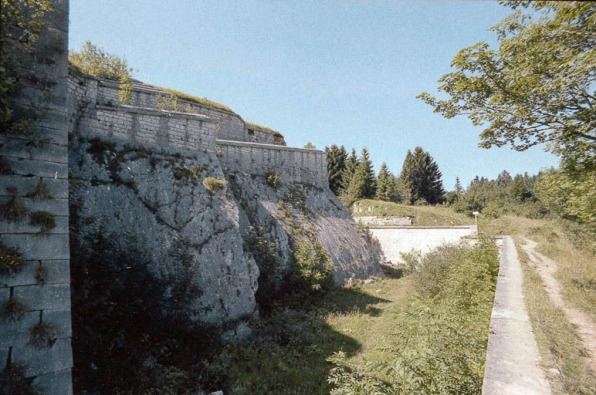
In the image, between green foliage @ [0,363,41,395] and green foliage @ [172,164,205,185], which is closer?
green foliage @ [0,363,41,395]

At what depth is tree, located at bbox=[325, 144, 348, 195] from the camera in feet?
152

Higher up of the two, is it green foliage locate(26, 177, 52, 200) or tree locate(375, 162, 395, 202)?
tree locate(375, 162, 395, 202)

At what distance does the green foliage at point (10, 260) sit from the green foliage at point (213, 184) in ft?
29.9

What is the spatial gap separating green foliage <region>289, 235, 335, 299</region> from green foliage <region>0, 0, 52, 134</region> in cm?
1341

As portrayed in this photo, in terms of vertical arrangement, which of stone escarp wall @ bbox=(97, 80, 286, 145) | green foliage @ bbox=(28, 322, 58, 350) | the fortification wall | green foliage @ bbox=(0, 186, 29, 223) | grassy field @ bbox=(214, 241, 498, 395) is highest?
stone escarp wall @ bbox=(97, 80, 286, 145)

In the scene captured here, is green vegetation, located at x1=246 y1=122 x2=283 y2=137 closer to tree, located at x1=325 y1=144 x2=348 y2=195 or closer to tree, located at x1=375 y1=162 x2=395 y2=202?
tree, located at x1=325 y1=144 x2=348 y2=195

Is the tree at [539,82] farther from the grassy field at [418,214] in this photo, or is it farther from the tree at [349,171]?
the tree at [349,171]

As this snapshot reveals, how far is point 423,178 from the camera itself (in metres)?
48.8

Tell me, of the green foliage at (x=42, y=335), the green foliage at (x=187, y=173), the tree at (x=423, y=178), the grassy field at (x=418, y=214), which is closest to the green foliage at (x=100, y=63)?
the green foliage at (x=187, y=173)

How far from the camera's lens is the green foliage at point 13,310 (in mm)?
3287

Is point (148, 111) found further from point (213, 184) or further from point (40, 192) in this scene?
point (40, 192)

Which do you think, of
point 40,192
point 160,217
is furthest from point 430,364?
point 160,217

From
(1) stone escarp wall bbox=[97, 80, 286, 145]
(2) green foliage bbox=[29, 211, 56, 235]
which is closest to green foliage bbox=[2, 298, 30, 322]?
Result: (2) green foliage bbox=[29, 211, 56, 235]

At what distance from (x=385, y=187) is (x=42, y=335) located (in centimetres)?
4422
